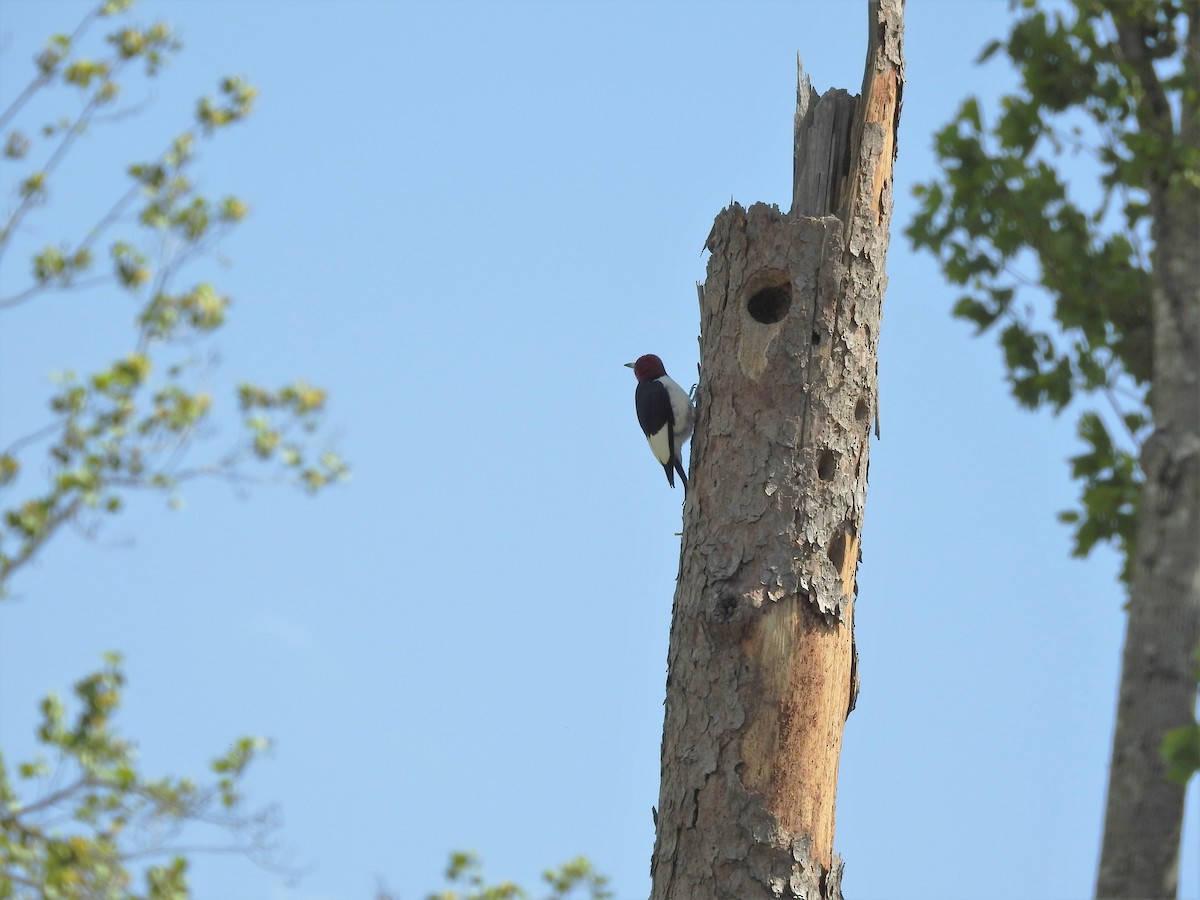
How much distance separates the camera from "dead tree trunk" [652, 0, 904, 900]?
4.68 meters

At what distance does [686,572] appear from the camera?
16.7 ft

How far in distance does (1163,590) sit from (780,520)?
2.01 metres

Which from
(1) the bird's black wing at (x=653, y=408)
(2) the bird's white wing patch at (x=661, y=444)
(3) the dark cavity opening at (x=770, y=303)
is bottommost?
(3) the dark cavity opening at (x=770, y=303)

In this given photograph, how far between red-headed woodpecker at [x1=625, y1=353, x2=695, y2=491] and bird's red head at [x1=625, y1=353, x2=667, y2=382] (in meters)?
0.49

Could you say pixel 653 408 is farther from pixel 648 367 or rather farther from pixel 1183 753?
pixel 1183 753

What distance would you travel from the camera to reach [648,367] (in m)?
Answer: 8.00

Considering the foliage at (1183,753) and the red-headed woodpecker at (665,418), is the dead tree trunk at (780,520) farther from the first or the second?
the foliage at (1183,753)

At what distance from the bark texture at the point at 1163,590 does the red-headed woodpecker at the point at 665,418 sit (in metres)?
3.66

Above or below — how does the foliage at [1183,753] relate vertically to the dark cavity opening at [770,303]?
below

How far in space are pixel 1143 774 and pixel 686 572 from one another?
2.31m

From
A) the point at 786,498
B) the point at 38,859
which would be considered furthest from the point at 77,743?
the point at 786,498

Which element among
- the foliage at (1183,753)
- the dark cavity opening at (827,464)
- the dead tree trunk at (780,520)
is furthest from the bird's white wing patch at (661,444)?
the foliage at (1183,753)

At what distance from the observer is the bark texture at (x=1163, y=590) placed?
2938mm

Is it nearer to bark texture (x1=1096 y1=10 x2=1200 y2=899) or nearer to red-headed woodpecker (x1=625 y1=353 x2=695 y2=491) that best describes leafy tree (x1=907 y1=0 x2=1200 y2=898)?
bark texture (x1=1096 y1=10 x2=1200 y2=899)
